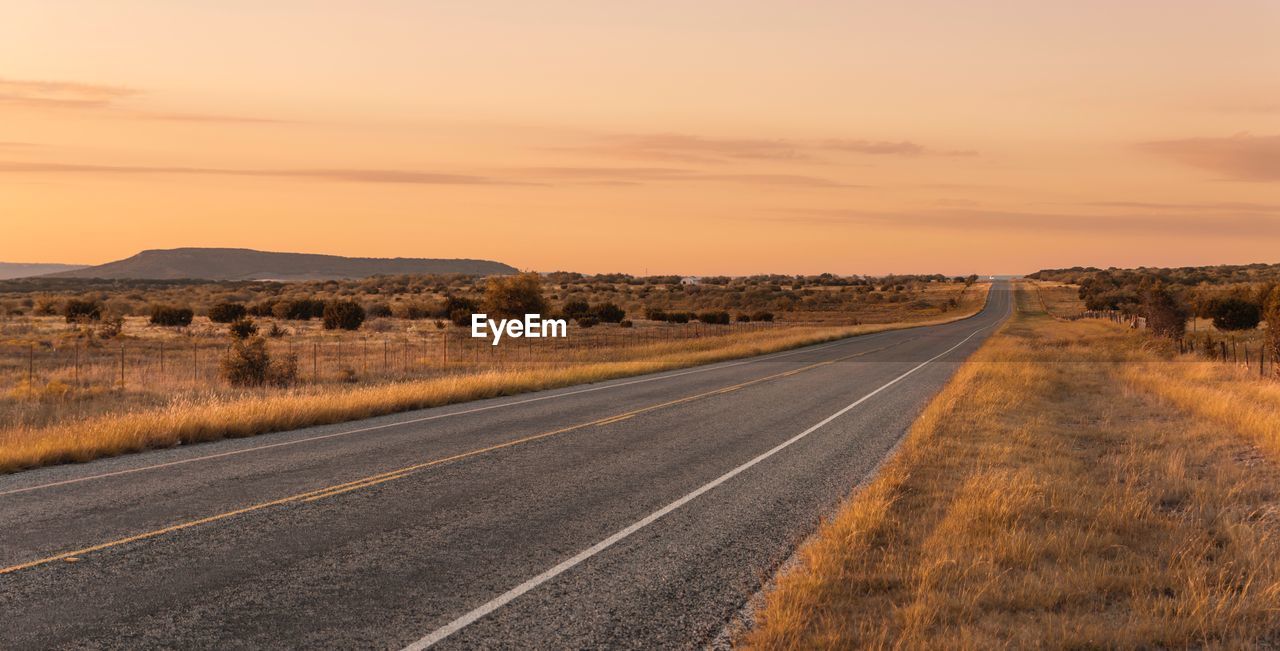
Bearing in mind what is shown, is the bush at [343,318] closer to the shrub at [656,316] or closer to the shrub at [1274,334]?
the shrub at [656,316]

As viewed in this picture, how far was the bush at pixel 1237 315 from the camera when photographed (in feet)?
197

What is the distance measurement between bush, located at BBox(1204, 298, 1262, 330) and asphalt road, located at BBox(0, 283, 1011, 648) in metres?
56.4

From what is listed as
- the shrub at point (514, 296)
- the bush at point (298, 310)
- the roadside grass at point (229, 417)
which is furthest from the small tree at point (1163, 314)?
the bush at point (298, 310)

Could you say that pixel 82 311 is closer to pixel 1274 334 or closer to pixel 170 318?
pixel 170 318

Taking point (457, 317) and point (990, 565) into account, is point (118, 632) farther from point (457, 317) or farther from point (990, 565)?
point (457, 317)

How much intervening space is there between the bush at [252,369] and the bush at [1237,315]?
61.8m

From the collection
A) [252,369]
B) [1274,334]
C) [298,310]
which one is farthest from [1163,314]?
[298,310]

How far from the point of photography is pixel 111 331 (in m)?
47.9

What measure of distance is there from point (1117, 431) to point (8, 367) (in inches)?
→ 1456

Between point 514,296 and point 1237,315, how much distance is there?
5042 cm

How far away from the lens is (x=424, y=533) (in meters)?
8.87

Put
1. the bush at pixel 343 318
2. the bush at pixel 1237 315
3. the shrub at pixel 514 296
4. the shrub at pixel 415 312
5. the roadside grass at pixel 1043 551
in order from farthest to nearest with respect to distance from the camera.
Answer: the shrub at pixel 415 312, the bush at pixel 1237 315, the bush at pixel 343 318, the shrub at pixel 514 296, the roadside grass at pixel 1043 551

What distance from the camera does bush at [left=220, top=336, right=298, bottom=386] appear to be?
26.6m

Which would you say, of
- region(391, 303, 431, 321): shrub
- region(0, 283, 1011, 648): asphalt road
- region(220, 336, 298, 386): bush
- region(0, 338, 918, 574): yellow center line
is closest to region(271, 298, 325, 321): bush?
region(391, 303, 431, 321): shrub
